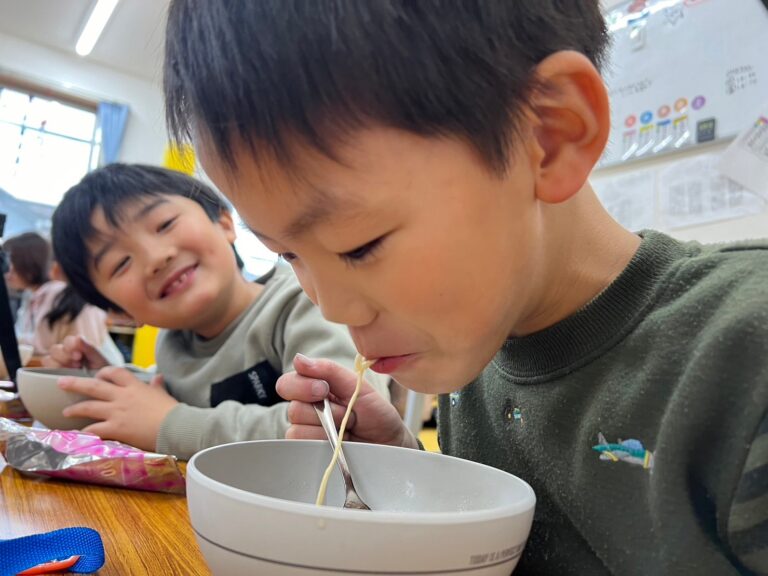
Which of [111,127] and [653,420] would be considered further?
[111,127]

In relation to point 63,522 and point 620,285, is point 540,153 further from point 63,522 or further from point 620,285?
point 63,522

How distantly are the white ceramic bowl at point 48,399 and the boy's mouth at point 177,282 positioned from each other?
28cm

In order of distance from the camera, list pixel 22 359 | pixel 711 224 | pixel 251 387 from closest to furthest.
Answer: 1. pixel 251 387
2. pixel 22 359
3. pixel 711 224

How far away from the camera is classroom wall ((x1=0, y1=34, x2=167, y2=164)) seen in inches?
195

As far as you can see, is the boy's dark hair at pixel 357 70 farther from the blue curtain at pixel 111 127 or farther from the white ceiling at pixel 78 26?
the blue curtain at pixel 111 127

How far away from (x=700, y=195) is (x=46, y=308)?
2.53m

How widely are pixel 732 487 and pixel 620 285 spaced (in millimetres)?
162

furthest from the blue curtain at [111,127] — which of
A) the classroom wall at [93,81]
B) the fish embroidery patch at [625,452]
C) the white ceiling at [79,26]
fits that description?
the fish embroidery patch at [625,452]

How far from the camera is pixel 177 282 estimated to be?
3.52 ft

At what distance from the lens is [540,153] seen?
0.41 meters

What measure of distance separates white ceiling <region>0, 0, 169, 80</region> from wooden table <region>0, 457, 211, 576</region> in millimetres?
4026

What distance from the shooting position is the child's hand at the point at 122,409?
780 millimetres

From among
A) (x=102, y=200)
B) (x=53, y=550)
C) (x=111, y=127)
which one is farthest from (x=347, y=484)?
(x=111, y=127)

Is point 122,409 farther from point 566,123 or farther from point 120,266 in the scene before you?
point 566,123
